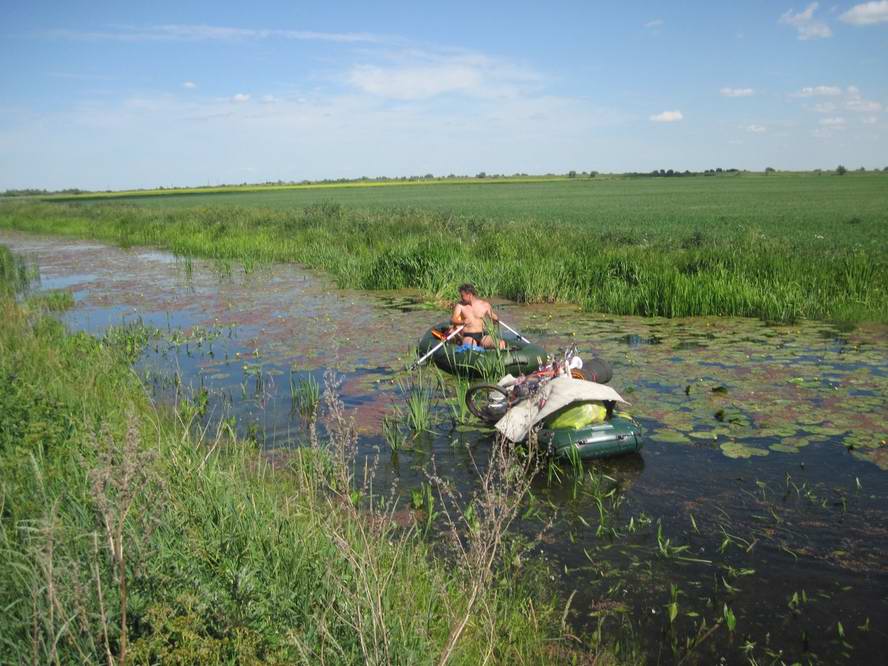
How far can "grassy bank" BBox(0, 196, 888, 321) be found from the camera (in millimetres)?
12133

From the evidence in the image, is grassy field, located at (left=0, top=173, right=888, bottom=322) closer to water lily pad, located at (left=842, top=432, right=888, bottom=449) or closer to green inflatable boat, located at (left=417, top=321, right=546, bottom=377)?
green inflatable boat, located at (left=417, top=321, right=546, bottom=377)

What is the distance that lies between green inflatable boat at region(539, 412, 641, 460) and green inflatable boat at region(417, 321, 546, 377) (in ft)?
7.46

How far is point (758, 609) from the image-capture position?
4.10m

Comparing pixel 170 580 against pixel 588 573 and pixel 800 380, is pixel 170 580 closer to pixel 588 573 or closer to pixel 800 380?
pixel 588 573

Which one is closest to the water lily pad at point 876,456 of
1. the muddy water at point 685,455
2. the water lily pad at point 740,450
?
the muddy water at point 685,455

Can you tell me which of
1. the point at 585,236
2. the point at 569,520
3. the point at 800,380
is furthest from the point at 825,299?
the point at 569,520

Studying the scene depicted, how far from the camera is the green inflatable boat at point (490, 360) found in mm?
8461

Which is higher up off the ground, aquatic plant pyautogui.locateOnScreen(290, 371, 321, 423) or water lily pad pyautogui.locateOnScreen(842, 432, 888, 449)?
aquatic plant pyautogui.locateOnScreen(290, 371, 321, 423)

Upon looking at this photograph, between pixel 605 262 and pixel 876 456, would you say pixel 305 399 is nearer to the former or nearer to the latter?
pixel 876 456

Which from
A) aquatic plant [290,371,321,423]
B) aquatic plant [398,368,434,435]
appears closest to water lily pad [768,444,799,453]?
aquatic plant [398,368,434,435]

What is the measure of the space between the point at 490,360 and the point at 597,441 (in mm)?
2485

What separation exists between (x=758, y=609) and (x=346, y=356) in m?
6.91

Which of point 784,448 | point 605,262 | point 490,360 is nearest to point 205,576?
point 784,448

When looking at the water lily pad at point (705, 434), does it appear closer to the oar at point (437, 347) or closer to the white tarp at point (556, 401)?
the white tarp at point (556, 401)
